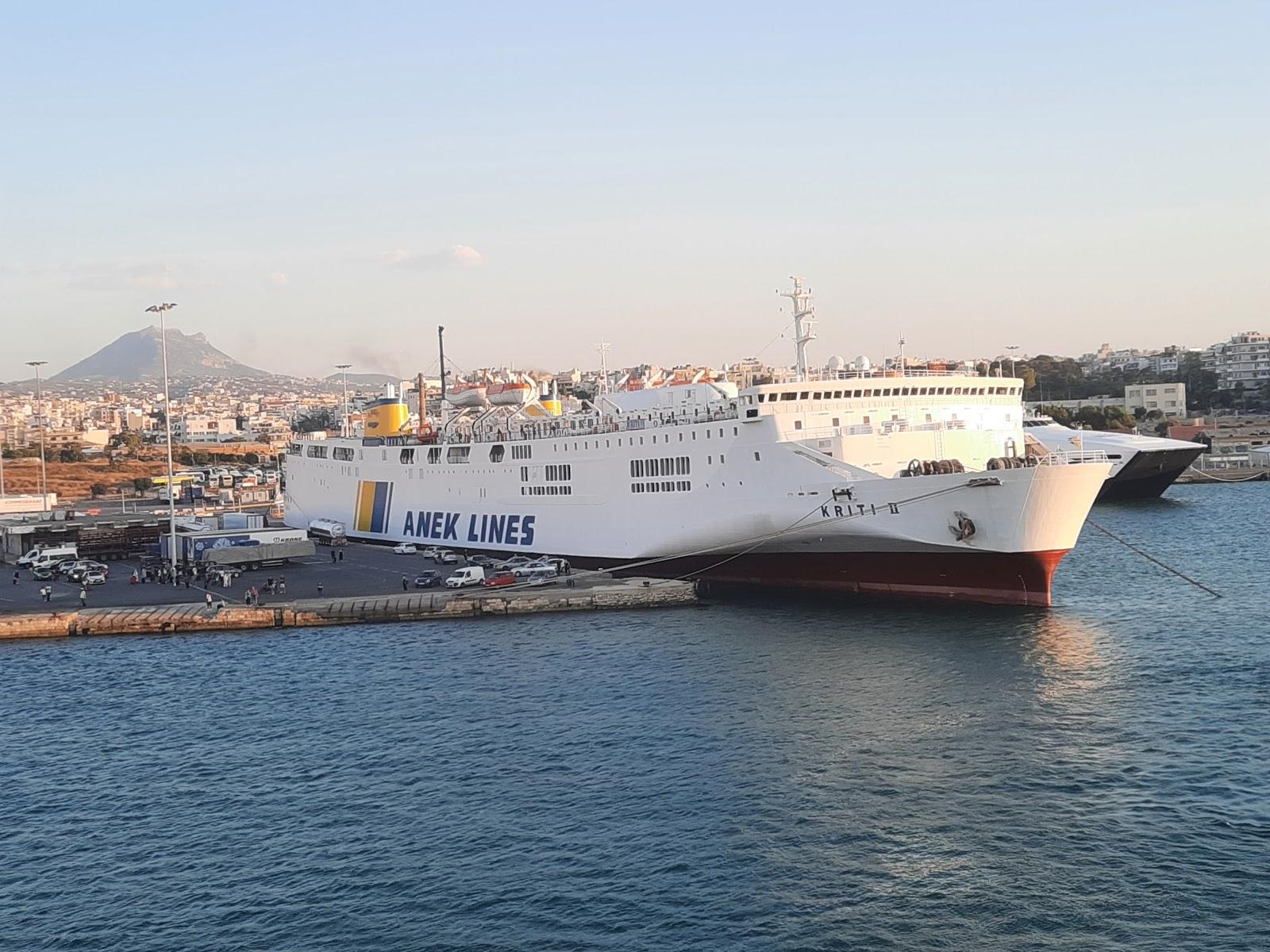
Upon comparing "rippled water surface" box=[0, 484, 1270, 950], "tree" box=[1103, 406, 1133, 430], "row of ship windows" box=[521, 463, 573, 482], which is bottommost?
"rippled water surface" box=[0, 484, 1270, 950]

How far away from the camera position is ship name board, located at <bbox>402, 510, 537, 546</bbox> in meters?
45.8

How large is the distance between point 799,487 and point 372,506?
2738cm

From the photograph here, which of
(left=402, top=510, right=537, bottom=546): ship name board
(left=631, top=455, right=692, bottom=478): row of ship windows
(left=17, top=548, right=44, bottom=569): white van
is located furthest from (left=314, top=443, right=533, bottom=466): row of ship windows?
(left=17, top=548, right=44, bottom=569): white van

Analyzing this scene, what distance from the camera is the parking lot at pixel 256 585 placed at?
38438 millimetres

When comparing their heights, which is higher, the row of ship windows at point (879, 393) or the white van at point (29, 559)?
the row of ship windows at point (879, 393)

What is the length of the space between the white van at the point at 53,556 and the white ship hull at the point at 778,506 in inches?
588

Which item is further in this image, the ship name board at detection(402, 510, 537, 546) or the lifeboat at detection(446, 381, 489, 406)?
the lifeboat at detection(446, 381, 489, 406)

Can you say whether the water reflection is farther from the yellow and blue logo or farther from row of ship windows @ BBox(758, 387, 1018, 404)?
the yellow and blue logo

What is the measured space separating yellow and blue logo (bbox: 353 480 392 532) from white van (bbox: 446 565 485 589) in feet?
52.4

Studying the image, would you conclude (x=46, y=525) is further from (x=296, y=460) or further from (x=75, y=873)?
(x=75, y=873)

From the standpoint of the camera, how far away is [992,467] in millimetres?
31734

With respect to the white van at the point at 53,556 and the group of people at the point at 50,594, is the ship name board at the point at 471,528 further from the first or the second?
the group of people at the point at 50,594

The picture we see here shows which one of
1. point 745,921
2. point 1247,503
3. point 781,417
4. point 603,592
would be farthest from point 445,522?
point 1247,503

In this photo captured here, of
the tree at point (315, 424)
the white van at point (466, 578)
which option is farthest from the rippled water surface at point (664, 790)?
the tree at point (315, 424)
